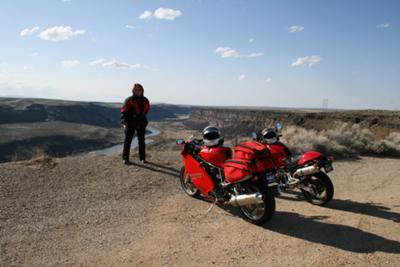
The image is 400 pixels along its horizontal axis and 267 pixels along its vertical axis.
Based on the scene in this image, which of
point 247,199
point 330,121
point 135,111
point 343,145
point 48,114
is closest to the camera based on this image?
point 247,199

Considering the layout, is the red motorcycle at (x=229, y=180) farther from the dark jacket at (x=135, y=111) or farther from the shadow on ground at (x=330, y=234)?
the dark jacket at (x=135, y=111)

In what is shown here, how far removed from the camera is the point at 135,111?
9406 mm

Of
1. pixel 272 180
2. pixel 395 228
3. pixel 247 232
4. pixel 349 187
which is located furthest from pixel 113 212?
pixel 349 187

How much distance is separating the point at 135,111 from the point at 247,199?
520 cm

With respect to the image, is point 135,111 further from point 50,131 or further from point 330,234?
point 50,131

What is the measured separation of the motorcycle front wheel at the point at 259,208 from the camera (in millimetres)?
5133

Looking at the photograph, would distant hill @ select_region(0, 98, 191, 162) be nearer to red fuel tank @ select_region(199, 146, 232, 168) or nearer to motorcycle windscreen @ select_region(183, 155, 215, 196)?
motorcycle windscreen @ select_region(183, 155, 215, 196)

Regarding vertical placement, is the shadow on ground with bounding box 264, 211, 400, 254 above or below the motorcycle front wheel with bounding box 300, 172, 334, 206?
below

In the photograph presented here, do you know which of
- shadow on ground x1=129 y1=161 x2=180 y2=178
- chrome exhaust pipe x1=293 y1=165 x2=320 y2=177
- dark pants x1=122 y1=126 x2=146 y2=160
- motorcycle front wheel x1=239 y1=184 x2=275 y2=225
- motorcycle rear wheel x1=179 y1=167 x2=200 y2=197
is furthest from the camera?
dark pants x1=122 y1=126 x2=146 y2=160

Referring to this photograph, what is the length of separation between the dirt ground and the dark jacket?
5.19 feet

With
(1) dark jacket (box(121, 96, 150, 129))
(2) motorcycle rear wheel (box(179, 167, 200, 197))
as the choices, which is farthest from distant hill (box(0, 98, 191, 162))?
(2) motorcycle rear wheel (box(179, 167, 200, 197))

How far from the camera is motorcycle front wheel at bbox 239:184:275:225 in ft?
16.8

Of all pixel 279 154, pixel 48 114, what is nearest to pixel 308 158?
pixel 279 154

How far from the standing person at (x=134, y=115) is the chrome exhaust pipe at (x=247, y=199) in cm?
478
